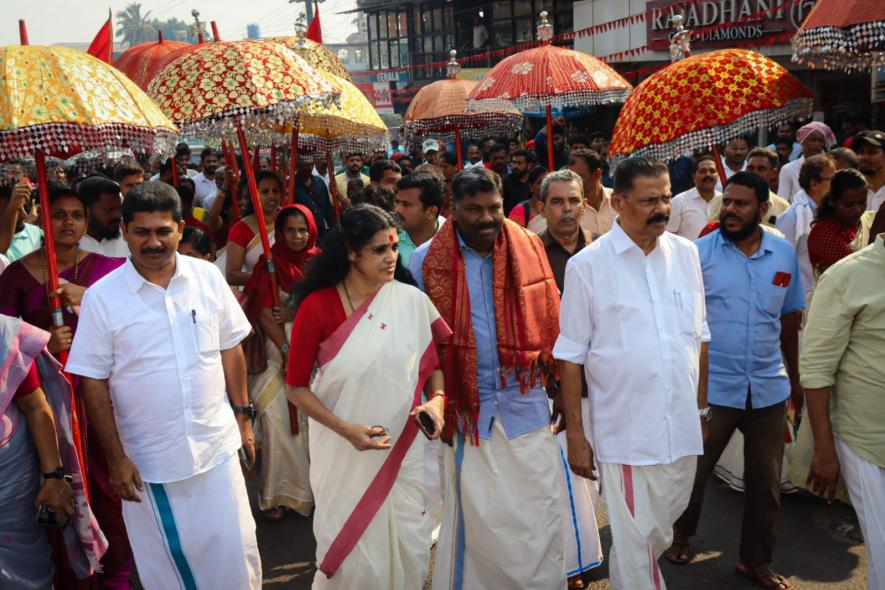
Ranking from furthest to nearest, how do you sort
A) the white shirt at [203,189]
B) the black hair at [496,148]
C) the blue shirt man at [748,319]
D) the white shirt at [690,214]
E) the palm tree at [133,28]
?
1. the palm tree at [133,28]
2. the black hair at [496,148]
3. the white shirt at [203,189]
4. the white shirt at [690,214]
5. the blue shirt man at [748,319]

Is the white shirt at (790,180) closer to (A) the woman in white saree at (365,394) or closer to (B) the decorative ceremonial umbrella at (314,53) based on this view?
(B) the decorative ceremonial umbrella at (314,53)

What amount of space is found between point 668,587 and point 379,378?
1882 millimetres

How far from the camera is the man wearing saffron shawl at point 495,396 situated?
12.6ft

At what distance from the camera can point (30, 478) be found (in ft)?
11.4

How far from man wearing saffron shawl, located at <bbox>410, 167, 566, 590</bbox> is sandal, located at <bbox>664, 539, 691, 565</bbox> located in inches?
34.3

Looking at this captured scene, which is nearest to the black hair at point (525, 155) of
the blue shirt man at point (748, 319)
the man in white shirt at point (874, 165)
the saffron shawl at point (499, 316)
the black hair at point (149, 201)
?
the man in white shirt at point (874, 165)

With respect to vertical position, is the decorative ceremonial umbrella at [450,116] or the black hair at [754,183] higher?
the decorative ceremonial umbrella at [450,116]

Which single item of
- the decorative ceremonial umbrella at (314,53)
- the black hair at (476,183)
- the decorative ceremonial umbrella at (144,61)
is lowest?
the black hair at (476,183)

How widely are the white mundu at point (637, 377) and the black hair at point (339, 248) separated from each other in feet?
2.82

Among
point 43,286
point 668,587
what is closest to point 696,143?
point 668,587

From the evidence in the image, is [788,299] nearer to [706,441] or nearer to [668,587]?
[706,441]

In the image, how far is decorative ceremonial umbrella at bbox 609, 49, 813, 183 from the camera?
4996 millimetres

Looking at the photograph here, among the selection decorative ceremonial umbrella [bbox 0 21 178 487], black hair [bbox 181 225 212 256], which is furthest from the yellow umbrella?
black hair [bbox 181 225 212 256]

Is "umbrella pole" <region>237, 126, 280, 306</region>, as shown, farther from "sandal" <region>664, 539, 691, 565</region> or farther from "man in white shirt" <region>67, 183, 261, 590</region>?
"sandal" <region>664, 539, 691, 565</region>
